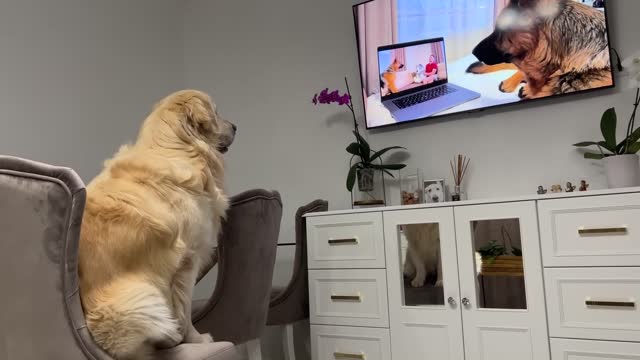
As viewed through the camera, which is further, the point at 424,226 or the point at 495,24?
the point at 495,24

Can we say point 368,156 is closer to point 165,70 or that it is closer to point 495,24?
point 495,24

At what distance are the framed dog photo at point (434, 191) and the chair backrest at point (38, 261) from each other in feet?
5.72

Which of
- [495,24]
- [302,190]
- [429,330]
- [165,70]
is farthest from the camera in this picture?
[165,70]

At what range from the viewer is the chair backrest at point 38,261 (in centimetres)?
105

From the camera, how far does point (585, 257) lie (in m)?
1.89

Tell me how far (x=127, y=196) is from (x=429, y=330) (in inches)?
53.9

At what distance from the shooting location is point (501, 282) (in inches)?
81.4

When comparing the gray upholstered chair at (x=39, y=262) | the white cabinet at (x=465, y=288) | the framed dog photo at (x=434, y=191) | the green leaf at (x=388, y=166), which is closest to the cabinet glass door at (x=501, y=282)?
the white cabinet at (x=465, y=288)

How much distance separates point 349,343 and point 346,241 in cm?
46

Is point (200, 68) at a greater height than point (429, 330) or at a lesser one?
greater

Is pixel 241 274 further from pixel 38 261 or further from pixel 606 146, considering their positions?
pixel 606 146

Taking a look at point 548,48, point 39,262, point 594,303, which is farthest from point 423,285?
point 39,262

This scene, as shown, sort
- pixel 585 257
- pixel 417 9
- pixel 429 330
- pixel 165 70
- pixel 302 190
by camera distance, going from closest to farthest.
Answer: pixel 585 257 → pixel 429 330 → pixel 417 9 → pixel 302 190 → pixel 165 70

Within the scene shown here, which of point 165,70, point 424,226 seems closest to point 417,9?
point 424,226
